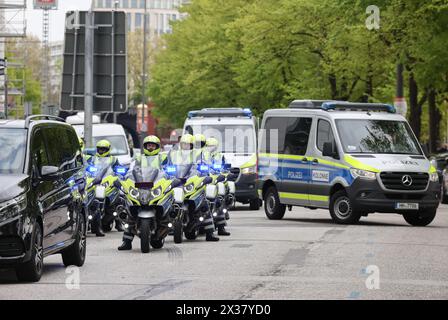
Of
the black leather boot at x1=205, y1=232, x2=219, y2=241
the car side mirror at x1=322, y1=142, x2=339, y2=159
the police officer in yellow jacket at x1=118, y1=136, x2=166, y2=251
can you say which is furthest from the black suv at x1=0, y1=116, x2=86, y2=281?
the car side mirror at x1=322, y1=142, x2=339, y2=159

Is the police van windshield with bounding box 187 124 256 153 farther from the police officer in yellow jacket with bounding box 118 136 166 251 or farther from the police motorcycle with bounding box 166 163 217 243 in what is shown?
the police officer in yellow jacket with bounding box 118 136 166 251

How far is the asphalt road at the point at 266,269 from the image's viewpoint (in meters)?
13.0

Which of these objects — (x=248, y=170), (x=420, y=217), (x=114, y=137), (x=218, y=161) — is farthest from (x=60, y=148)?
(x=114, y=137)

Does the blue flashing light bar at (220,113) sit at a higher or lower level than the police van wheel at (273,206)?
higher

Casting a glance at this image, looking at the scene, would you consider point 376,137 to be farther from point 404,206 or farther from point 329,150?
point 404,206

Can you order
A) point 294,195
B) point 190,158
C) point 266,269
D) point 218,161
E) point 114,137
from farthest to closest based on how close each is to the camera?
point 114,137 → point 294,195 → point 218,161 → point 190,158 → point 266,269

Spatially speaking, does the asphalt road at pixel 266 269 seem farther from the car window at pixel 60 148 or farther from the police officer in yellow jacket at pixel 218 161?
the car window at pixel 60 148

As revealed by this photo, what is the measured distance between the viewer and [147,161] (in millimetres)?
19125

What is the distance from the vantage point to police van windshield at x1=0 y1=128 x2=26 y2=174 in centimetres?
1433

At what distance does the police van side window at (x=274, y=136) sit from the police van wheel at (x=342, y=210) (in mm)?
2505

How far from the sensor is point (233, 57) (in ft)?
212

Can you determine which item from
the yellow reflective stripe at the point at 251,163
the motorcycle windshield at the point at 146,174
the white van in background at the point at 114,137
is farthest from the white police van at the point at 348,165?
the white van in background at the point at 114,137

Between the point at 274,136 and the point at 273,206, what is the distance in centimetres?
154
